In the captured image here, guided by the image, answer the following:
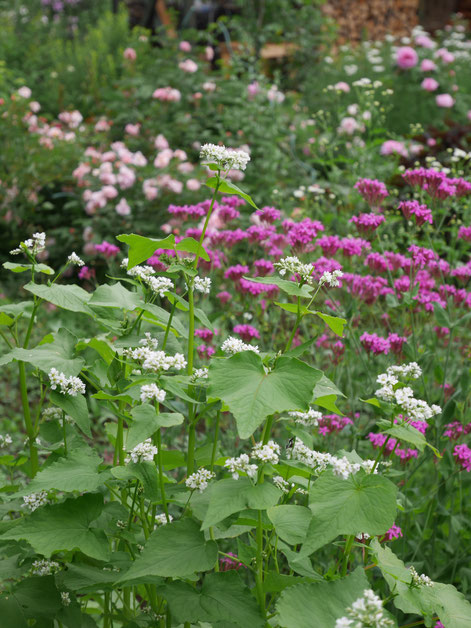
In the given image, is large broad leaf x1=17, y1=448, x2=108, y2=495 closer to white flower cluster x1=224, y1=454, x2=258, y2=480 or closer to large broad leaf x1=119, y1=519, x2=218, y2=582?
large broad leaf x1=119, y1=519, x2=218, y2=582

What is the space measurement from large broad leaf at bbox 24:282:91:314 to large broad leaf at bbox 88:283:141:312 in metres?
0.03

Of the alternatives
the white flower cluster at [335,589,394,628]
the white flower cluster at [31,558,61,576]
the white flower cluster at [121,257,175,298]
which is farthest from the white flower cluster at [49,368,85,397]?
the white flower cluster at [335,589,394,628]

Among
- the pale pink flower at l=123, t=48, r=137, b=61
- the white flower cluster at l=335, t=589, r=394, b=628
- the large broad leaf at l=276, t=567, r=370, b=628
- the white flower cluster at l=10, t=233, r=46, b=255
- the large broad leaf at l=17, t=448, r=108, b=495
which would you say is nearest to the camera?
the white flower cluster at l=335, t=589, r=394, b=628

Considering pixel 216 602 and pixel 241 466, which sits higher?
pixel 241 466

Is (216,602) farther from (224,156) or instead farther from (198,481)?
(224,156)

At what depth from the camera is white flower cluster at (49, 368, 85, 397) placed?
1368 millimetres

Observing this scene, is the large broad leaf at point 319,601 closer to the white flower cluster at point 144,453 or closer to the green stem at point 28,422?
the white flower cluster at point 144,453

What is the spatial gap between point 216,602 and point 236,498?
22cm

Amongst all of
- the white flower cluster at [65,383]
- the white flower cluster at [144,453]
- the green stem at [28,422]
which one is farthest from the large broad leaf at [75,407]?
the green stem at [28,422]

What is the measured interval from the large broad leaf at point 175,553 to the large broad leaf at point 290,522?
4.8 inches

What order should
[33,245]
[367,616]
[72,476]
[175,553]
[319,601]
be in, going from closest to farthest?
[367,616], [319,601], [175,553], [72,476], [33,245]

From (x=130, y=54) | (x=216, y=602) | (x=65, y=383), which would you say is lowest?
(x=130, y=54)

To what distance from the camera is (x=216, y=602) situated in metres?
1.24

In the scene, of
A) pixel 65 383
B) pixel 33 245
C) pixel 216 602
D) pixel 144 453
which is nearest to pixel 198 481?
pixel 144 453
